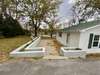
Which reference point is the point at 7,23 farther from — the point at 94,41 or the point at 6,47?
the point at 94,41

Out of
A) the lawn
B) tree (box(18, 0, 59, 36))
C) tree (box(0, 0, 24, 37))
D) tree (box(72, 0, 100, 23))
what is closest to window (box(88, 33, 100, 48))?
the lawn

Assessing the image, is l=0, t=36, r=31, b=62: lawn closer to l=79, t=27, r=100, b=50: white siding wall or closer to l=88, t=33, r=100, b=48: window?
l=79, t=27, r=100, b=50: white siding wall

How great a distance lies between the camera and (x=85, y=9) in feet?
108

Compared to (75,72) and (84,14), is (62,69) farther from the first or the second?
(84,14)

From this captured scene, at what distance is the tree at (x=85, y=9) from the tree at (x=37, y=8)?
5.53 m

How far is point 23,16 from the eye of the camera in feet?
116

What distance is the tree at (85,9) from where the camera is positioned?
98.2 feet

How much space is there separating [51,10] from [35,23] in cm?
542

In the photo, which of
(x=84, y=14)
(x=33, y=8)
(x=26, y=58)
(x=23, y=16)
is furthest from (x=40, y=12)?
(x=26, y=58)

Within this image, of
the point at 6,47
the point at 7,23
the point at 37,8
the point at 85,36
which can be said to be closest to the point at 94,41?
the point at 85,36

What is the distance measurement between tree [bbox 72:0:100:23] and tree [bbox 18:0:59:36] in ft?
18.1

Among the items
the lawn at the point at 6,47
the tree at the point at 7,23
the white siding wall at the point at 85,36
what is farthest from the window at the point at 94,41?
the tree at the point at 7,23

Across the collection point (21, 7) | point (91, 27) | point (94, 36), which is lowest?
point (94, 36)

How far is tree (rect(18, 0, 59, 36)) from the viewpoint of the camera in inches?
1320
